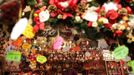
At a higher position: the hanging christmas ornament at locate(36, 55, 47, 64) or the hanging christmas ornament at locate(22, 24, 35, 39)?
the hanging christmas ornament at locate(22, 24, 35, 39)

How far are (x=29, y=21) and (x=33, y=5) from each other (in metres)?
0.14

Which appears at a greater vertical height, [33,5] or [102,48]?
[33,5]

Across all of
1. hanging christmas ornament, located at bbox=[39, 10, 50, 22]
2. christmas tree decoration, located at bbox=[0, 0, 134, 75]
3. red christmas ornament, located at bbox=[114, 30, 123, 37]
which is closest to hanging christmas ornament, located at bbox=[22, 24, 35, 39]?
christmas tree decoration, located at bbox=[0, 0, 134, 75]

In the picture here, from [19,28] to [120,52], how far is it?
790 mm

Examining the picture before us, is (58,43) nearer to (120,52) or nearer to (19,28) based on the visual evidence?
(19,28)

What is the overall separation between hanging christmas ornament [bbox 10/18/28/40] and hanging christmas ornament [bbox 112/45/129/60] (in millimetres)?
722

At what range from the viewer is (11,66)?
310 cm

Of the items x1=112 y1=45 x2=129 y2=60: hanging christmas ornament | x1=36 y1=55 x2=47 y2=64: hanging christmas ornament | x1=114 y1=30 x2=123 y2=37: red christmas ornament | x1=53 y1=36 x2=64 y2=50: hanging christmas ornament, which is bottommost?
x1=36 y1=55 x2=47 y2=64: hanging christmas ornament

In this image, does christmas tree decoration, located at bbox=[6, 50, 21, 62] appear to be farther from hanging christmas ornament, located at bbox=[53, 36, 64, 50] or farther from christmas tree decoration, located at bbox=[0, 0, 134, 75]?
hanging christmas ornament, located at bbox=[53, 36, 64, 50]

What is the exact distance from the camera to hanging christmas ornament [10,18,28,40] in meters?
2.79

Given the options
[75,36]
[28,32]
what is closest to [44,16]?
[28,32]

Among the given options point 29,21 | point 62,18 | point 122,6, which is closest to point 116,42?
point 122,6

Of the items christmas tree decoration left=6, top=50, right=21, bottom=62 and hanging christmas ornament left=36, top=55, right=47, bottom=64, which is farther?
hanging christmas ornament left=36, top=55, right=47, bottom=64

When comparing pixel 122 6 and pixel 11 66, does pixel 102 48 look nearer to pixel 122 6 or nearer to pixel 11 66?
pixel 122 6
